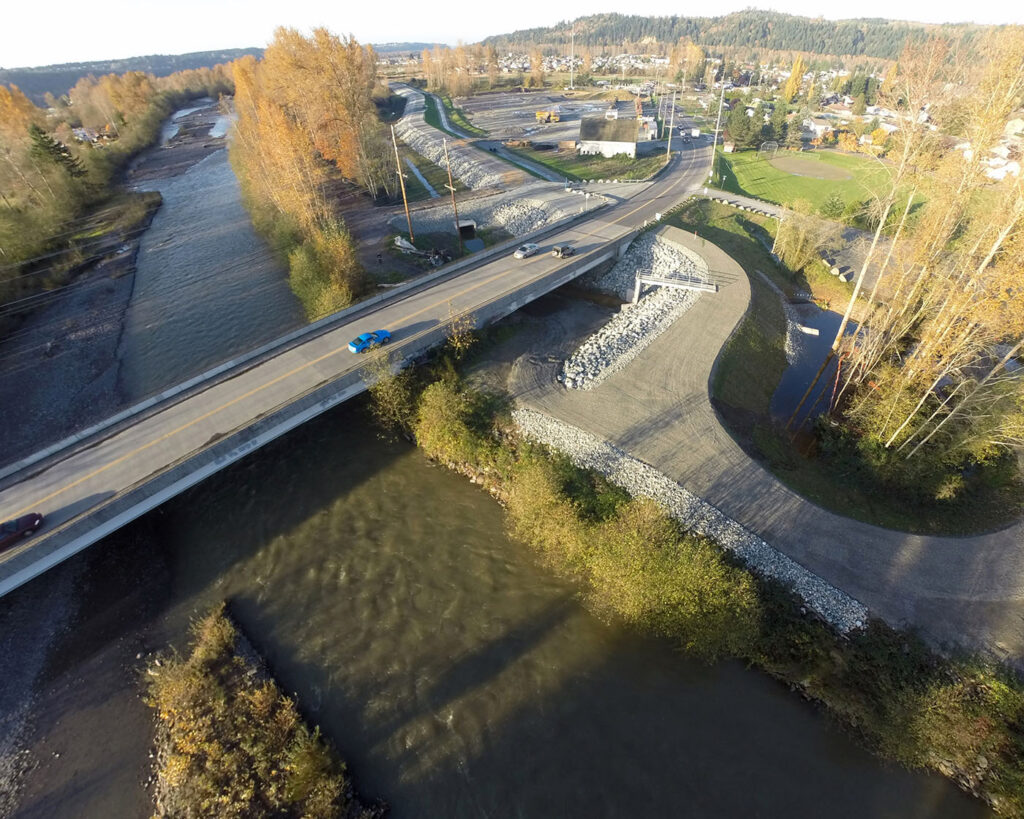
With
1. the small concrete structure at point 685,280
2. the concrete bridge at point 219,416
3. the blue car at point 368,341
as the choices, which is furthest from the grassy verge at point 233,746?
the small concrete structure at point 685,280

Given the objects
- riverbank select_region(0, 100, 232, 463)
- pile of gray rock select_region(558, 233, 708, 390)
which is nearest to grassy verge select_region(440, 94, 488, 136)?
riverbank select_region(0, 100, 232, 463)

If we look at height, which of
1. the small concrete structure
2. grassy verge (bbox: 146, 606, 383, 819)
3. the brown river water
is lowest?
the brown river water

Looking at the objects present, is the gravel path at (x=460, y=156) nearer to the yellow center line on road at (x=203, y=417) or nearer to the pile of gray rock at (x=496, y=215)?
the pile of gray rock at (x=496, y=215)

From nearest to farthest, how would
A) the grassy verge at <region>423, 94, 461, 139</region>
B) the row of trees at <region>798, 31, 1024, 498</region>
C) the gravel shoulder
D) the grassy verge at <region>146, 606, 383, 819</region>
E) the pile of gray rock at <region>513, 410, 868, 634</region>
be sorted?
the grassy verge at <region>146, 606, 383, 819</region> < the gravel shoulder < the pile of gray rock at <region>513, 410, 868, 634</region> < the row of trees at <region>798, 31, 1024, 498</region> < the grassy verge at <region>423, 94, 461, 139</region>

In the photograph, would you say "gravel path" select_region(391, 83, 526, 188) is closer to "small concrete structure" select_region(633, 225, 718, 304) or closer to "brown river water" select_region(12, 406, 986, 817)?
"small concrete structure" select_region(633, 225, 718, 304)

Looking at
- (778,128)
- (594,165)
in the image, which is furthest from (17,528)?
(778,128)
